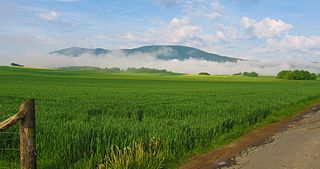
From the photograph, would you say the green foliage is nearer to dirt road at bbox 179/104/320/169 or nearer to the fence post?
dirt road at bbox 179/104/320/169

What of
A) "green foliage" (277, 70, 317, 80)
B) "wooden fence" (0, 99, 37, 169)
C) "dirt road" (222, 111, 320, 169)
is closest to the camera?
"wooden fence" (0, 99, 37, 169)

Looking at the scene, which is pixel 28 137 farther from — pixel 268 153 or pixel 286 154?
pixel 286 154

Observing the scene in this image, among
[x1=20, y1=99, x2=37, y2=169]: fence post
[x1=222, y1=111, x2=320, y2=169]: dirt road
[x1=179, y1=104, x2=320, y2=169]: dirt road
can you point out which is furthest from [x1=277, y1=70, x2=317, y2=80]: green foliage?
[x1=20, y1=99, x2=37, y2=169]: fence post

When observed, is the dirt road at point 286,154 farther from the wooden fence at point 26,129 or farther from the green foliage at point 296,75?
the green foliage at point 296,75

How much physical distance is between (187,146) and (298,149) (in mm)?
3710

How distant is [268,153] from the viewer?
36.5ft

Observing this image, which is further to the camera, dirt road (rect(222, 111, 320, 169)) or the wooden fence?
dirt road (rect(222, 111, 320, 169))

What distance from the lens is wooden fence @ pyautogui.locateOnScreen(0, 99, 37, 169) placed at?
6.84 m

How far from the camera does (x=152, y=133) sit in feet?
38.7

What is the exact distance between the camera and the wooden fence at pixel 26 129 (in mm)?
6836

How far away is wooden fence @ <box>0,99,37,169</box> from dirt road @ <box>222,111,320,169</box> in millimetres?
5297

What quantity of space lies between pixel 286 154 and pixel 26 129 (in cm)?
781

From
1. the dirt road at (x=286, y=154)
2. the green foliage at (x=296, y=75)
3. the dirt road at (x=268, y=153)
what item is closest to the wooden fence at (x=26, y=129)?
the dirt road at (x=268, y=153)

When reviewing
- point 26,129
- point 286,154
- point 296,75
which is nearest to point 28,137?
point 26,129
